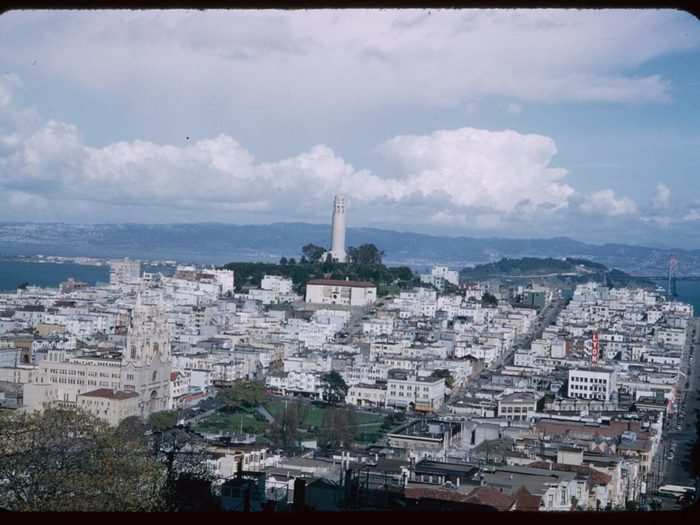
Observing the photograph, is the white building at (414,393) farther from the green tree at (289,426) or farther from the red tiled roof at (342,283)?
the red tiled roof at (342,283)

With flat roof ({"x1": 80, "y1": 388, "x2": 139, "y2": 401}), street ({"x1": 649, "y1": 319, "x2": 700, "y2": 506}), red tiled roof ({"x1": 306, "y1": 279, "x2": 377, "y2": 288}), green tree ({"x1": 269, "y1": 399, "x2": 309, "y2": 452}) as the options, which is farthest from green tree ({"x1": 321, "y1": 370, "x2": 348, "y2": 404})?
red tiled roof ({"x1": 306, "y1": 279, "x2": 377, "y2": 288})

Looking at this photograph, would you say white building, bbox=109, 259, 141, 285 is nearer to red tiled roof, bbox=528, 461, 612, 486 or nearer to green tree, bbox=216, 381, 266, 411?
green tree, bbox=216, 381, 266, 411

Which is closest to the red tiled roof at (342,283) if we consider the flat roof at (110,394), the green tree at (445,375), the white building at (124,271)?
the white building at (124,271)

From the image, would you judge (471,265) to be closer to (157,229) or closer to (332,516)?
(157,229)

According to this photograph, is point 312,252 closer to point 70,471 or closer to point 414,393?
point 414,393

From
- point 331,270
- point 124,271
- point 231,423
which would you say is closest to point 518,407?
point 231,423

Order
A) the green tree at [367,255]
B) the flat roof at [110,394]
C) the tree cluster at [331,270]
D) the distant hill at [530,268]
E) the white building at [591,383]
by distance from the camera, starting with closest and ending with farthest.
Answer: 1. the flat roof at [110,394]
2. the white building at [591,383]
3. the tree cluster at [331,270]
4. the green tree at [367,255]
5. the distant hill at [530,268]
